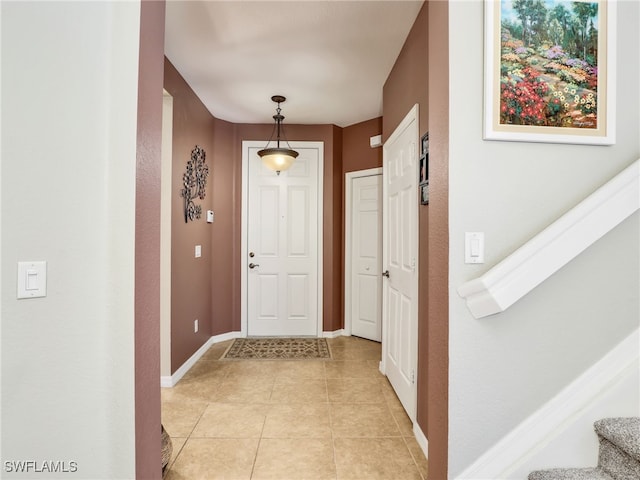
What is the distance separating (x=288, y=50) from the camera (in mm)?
2496

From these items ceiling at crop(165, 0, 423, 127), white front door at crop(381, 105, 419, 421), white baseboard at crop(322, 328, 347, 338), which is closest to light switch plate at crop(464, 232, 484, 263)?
white front door at crop(381, 105, 419, 421)

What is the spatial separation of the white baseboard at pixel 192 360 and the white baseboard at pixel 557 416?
2315 mm

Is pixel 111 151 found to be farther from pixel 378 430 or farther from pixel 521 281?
pixel 378 430

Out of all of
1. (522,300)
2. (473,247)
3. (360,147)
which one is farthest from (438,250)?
(360,147)

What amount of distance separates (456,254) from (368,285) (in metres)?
2.83

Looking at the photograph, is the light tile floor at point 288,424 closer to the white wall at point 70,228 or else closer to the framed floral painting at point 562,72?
the white wall at point 70,228

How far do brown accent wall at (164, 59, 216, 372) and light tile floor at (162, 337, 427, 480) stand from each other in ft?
1.32

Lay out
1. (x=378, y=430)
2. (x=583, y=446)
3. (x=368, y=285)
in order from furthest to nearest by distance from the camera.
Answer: (x=368, y=285) < (x=378, y=430) < (x=583, y=446)

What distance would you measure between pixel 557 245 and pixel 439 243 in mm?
383

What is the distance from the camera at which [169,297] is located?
2775 millimetres

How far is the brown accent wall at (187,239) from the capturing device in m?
2.83

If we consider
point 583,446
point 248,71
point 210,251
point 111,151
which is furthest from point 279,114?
point 583,446

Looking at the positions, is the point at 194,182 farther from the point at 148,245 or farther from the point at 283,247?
the point at 148,245

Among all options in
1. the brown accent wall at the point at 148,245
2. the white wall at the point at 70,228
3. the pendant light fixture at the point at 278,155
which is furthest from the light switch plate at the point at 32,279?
the pendant light fixture at the point at 278,155
